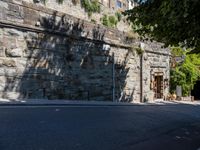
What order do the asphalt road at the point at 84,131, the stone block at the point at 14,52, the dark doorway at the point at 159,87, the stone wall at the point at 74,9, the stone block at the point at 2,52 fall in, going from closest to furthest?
the asphalt road at the point at 84,131 < the stone block at the point at 2,52 < the stone block at the point at 14,52 < the stone wall at the point at 74,9 < the dark doorway at the point at 159,87

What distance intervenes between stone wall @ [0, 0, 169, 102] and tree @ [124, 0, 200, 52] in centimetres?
425

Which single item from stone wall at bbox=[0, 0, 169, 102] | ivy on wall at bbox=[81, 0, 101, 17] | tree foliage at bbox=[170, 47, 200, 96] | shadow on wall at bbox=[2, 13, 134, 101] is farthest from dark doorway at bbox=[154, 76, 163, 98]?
shadow on wall at bbox=[2, 13, 134, 101]

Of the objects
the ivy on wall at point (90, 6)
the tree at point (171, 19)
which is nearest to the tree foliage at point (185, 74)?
the ivy on wall at point (90, 6)

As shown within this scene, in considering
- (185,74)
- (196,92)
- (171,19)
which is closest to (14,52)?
(171,19)

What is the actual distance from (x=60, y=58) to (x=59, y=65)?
317 mm

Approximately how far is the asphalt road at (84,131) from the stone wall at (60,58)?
263 centimetres

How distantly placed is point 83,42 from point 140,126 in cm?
739

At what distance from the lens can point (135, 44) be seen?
2483cm

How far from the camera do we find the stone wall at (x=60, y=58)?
50.7 ft

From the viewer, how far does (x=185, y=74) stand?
32.9 meters

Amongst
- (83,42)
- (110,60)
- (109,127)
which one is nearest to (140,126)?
(109,127)

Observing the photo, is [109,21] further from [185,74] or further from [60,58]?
[185,74]

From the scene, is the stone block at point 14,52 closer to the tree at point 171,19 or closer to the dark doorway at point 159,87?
the tree at point 171,19

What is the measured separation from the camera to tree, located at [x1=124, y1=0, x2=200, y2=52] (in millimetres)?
10977
